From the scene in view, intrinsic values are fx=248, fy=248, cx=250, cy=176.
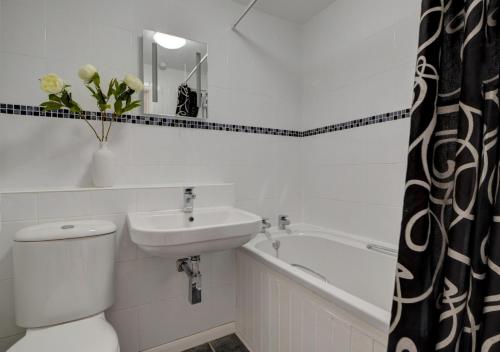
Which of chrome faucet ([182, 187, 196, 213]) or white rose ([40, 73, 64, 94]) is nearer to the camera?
white rose ([40, 73, 64, 94])

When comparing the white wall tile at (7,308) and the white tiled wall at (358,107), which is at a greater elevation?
the white tiled wall at (358,107)

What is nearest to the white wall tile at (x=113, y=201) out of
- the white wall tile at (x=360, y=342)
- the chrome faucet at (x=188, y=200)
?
the chrome faucet at (x=188, y=200)

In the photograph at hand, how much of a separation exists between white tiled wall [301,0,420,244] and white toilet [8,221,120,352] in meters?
1.57

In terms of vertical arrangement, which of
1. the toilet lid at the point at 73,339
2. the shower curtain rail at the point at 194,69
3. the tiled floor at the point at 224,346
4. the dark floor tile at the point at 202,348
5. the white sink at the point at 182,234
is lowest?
the dark floor tile at the point at 202,348

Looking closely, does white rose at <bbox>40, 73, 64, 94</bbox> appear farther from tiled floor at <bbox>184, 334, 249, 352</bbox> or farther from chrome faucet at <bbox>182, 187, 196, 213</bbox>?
tiled floor at <bbox>184, 334, 249, 352</bbox>

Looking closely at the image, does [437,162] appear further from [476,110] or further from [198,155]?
[198,155]

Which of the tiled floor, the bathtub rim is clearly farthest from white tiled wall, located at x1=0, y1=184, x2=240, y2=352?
the bathtub rim

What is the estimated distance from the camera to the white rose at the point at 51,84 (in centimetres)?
118

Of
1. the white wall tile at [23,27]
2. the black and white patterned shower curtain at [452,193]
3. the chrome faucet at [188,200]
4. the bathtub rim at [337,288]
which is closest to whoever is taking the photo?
the black and white patterned shower curtain at [452,193]

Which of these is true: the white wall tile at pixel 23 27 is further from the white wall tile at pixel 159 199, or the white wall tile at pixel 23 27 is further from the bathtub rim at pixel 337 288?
the bathtub rim at pixel 337 288

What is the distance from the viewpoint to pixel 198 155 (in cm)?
176

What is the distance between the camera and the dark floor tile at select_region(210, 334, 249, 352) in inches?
62.4

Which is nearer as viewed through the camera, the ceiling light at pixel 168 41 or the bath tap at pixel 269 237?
the ceiling light at pixel 168 41

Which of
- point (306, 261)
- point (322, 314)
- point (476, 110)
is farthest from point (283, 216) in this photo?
point (476, 110)
